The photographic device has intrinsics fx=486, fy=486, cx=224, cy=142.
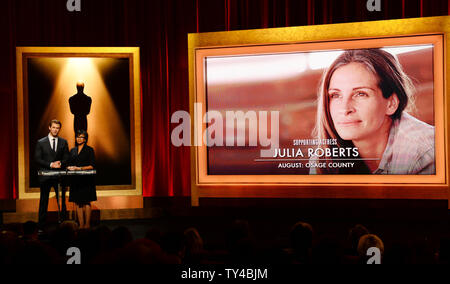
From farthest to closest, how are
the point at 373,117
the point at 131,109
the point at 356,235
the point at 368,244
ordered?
the point at 131,109, the point at 373,117, the point at 356,235, the point at 368,244

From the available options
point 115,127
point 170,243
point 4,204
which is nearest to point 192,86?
point 115,127

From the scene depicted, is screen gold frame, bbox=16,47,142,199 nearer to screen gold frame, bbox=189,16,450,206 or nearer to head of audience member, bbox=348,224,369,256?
screen gold frame, bbox=189,16,450,206

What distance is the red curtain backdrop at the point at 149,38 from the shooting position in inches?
251

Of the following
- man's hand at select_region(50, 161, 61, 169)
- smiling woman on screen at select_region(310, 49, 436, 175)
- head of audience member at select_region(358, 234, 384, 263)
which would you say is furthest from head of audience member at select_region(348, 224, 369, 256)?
man's hand at select_region(50, 161, 61, 169)

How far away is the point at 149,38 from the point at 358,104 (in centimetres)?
292

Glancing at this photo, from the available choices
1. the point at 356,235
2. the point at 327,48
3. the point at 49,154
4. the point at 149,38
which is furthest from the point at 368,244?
the point at 149,38

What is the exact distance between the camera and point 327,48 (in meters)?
5.77

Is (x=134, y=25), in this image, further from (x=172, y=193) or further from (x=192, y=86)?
(x=172, y=193)

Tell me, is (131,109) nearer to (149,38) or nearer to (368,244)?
(149,38)

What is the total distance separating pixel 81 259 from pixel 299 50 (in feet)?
14.5

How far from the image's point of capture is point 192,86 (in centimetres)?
627

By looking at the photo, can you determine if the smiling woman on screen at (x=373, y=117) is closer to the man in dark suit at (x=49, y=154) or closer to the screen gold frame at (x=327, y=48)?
the screen gold frame at (x=327, y=48)

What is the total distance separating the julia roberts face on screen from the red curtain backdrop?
1090mm

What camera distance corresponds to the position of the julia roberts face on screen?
5543mm
